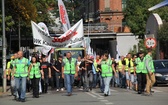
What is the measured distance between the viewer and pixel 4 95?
23297 millimetres

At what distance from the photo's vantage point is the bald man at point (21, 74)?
62.7ft

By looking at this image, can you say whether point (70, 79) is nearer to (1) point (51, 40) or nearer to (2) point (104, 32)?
(1) point (51, 40)

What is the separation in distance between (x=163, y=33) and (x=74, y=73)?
92.3 feet

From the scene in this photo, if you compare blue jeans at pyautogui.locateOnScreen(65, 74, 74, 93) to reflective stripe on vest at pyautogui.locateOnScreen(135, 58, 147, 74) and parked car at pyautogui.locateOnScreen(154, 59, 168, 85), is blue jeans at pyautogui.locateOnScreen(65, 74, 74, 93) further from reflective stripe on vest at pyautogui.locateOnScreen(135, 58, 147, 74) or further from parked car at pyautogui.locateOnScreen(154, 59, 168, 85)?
parked car at pyautogui.locateOnScreen(154, 59, 168, 85)

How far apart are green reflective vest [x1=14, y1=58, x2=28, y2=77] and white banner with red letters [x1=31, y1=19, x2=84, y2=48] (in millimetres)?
6819

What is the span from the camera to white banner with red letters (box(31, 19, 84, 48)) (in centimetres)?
2620

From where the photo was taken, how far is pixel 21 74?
755 inches

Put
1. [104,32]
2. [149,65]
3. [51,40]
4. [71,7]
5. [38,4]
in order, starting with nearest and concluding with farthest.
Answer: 1. [149,65]
2. [51,40]
3. [38,4]
4. [104,32]
5. [71,7]

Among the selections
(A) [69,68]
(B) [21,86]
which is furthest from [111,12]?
(B) [21,86]

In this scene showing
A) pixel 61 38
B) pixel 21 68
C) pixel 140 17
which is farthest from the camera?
pixel 140 17

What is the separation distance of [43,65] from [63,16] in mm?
9766

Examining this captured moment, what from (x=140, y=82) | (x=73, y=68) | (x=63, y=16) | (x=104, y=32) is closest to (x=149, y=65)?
(x=140, y=82)

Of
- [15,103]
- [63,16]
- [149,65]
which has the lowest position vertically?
[15,103]

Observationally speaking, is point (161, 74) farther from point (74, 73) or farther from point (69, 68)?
point (69, 68)
